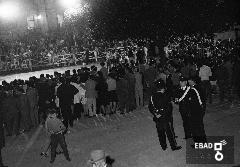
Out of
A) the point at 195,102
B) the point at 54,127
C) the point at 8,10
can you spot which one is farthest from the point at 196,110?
the point at 8,10

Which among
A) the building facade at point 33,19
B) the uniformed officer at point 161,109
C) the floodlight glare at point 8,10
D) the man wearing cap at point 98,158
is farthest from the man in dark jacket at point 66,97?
the floodlight glare at point 8,10

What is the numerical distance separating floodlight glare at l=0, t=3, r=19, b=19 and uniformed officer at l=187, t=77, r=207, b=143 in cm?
2814

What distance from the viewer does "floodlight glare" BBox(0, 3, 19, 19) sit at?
112 ft

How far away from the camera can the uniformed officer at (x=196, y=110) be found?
894 centimetres

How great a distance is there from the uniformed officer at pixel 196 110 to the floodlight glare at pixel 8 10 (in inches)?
1108

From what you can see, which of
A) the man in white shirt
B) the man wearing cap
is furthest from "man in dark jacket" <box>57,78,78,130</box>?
the man wearing cap

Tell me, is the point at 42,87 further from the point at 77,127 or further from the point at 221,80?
the point at 221,80

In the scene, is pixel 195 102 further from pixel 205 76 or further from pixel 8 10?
pixel 8 10

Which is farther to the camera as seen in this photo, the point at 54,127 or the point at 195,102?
the point at 195,102

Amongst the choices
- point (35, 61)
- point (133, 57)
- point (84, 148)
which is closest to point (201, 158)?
point (84, 148)

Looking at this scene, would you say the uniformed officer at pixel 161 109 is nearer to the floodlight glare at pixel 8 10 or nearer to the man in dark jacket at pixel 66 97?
the man in dark jacket at pixel 66 97

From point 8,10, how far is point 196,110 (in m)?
29.3

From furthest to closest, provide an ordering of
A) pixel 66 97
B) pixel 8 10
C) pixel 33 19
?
pixel 33 19 < pixel 8 10 < pixel 66 97

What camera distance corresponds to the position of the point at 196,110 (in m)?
9.02
